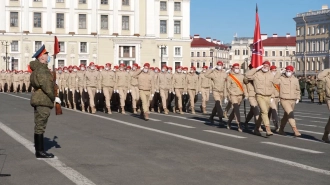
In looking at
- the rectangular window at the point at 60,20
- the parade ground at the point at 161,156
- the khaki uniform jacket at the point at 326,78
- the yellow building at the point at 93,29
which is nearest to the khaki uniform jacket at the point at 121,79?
the parade ground at the point at 161,156

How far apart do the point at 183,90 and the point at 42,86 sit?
16.0 meters

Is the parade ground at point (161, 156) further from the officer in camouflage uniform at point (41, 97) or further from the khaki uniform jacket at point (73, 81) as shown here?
the khaki uniform jacket at point (73, 81)

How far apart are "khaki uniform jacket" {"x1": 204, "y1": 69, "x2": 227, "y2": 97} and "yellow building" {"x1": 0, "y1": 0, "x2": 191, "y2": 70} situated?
61.6m

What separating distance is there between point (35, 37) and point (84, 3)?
7645mm

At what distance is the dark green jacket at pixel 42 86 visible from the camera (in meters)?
11.6

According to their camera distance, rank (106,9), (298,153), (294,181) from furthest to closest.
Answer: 1. (106,9)
2. (298,153)
3. (294,181)

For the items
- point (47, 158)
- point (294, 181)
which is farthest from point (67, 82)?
point (294, 181)

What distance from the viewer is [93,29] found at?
8319 centimetres

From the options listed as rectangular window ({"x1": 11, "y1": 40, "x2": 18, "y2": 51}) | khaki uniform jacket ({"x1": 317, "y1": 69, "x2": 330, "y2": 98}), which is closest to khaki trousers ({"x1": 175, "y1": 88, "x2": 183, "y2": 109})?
khaki uniform jacket ({"x1": 317, "y1": 69, "x2": 330, "y2": 98})

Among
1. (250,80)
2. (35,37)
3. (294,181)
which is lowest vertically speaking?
(294,181)

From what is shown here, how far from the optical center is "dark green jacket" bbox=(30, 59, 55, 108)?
456 inches

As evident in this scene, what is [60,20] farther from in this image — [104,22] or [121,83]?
[121,83]

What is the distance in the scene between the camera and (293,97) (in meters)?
16.7

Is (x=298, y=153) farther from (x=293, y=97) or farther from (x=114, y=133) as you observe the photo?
(x=114, y=133)
